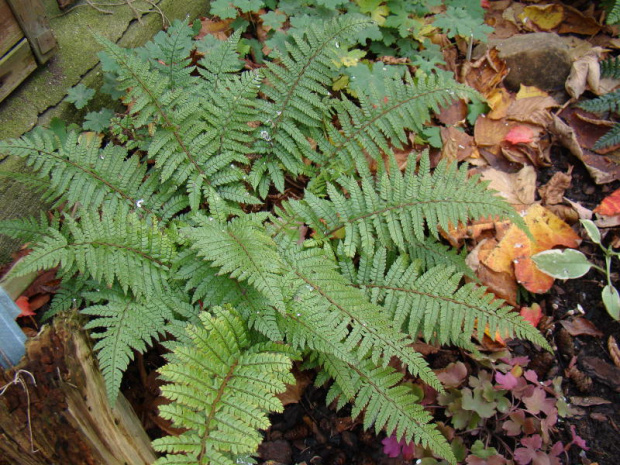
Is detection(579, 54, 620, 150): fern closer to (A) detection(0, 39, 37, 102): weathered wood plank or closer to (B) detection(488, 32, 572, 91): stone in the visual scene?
(B) detection(488, 32, 572, 91): stone

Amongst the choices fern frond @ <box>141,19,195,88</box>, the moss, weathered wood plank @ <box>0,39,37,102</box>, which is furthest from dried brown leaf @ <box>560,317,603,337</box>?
weathered wood plank @ <box>0,39,37,102</box>

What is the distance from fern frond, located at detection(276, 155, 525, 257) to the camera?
2695mm

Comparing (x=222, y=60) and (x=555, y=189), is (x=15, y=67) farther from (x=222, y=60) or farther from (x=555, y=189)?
(x=555, y=189)

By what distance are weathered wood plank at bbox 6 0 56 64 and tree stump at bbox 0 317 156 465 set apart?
1.90 metres

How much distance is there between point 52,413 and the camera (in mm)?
1947

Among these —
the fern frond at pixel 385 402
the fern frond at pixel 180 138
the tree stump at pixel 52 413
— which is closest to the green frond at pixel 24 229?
the fern frond at pixel 180 138

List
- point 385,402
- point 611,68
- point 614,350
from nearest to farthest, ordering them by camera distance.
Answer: point 385,402, point 614,350, point 611,68

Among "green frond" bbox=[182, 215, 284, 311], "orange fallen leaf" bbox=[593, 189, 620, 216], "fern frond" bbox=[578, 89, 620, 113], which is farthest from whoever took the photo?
"fern frond" bbox=[578, 89, 620, 113]

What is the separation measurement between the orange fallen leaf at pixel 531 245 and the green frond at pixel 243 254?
1.52 meters

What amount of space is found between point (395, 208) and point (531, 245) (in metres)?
1.07

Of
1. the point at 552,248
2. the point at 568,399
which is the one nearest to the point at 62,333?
the point at 568,399

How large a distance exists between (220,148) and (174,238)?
658mm

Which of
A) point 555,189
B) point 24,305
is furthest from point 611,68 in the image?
point 24,305

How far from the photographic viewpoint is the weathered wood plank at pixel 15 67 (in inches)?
115
